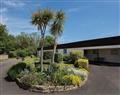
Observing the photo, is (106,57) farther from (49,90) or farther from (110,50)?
(49,90)

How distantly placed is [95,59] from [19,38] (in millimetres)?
43453

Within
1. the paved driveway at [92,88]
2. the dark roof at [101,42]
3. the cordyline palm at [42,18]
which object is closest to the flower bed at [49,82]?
the paved driveway at [92,88]

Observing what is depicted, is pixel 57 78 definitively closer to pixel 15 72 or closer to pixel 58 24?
pixel 15 72

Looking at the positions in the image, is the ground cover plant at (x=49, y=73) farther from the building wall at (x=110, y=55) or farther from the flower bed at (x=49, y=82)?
the building wall at (x=110, y=55)

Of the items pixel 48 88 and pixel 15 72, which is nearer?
pixel 48 88

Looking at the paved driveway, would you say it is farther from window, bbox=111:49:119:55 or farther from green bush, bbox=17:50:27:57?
green bush, bbox=17:50:27:57

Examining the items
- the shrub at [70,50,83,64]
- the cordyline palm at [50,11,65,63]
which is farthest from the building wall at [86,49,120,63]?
the cordyline palm at [50,11,65,63]

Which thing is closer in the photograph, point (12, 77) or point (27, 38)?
point (12, 77)

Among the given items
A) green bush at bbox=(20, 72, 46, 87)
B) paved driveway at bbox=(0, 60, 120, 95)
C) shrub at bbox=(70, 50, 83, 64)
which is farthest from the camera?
shrub at bbox=(70, 50, 83, 64)

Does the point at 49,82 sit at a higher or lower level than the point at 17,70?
lower

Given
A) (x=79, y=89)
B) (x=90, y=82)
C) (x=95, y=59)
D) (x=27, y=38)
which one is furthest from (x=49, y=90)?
(x=27, y=38)

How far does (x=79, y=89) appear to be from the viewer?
45.7ft

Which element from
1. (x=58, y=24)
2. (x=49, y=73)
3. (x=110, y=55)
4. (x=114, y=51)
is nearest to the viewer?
(x=49, y=73)

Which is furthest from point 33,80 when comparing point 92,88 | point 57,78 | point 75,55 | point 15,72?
point 75,55
